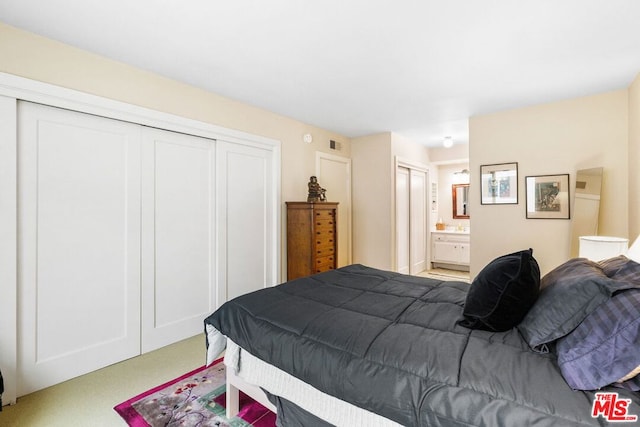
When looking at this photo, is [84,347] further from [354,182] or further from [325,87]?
[354,182]

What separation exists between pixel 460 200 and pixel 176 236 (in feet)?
17.7

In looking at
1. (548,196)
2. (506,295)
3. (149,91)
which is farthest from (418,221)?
(149,91)

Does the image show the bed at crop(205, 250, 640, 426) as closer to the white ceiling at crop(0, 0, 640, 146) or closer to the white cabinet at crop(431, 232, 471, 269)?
the white ceiling at crop(0, 0, 640, 146)

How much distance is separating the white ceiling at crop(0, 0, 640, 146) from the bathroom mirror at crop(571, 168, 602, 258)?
2.86ft

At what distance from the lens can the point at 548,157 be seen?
11.1 ft

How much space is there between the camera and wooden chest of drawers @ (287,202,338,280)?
3.58m

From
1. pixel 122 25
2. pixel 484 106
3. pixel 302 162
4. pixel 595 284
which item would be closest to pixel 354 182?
pixel 302 162

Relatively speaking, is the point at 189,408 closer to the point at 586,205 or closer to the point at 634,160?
the point at 586,205

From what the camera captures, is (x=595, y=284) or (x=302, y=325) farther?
(x=302, y=325)

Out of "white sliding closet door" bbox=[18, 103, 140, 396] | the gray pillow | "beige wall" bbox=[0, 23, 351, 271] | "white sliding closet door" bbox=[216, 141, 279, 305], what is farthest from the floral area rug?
"beige wall" bbox=[0, 23, 351, 271]

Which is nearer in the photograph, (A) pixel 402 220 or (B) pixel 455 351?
(B) pixel 455 351

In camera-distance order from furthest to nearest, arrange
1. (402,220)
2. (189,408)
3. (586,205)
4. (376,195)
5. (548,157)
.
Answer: (402,220)
(376,195)
(548,157)
(586,205)
(189,408)

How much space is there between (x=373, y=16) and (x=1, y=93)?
96.8 inches

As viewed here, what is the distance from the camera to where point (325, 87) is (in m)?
2.98
